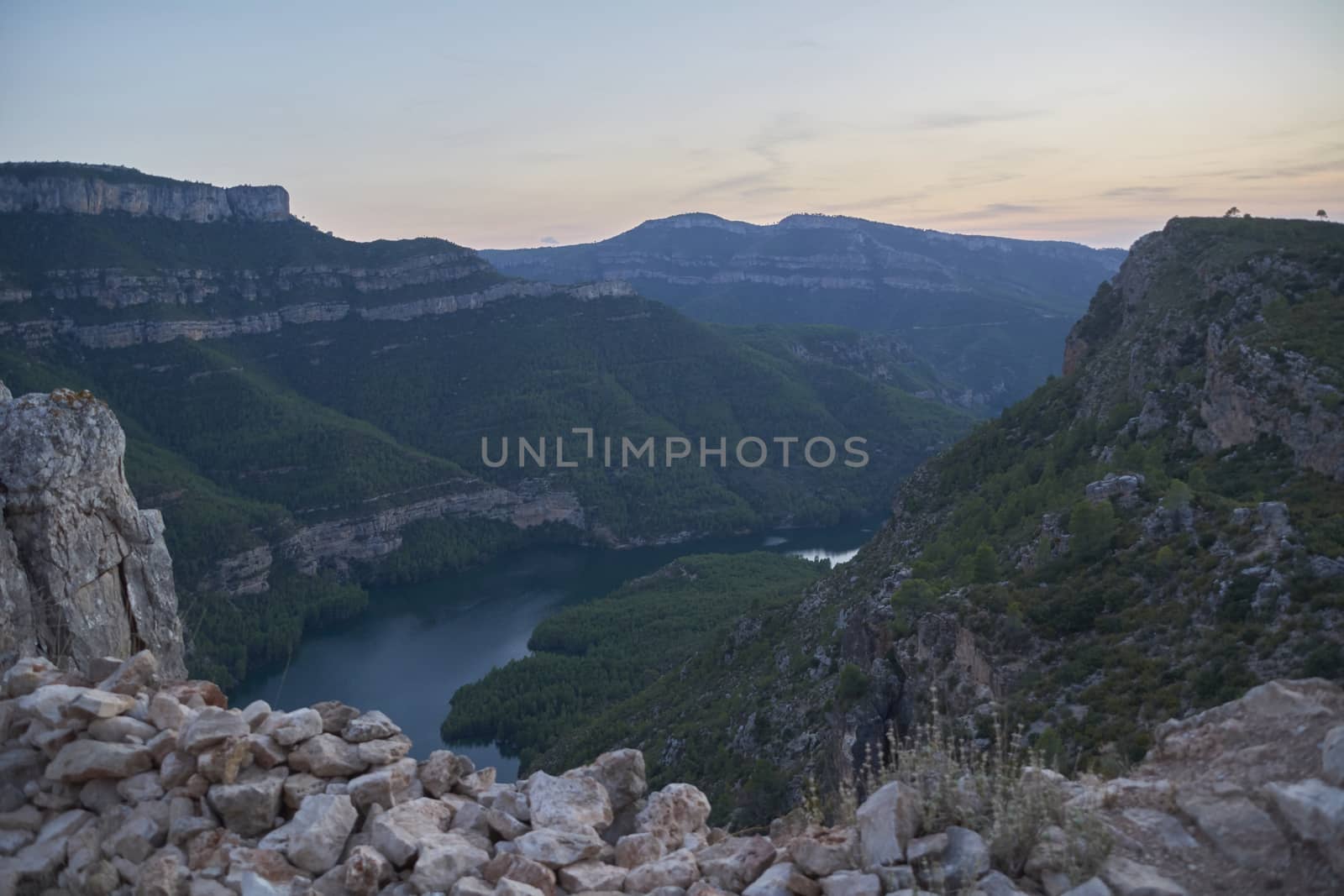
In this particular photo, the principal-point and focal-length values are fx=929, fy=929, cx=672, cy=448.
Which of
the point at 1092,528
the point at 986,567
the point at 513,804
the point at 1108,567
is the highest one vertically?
the point at 1092,528

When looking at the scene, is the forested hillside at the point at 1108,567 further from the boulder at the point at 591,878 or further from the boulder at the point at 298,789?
the boulder at the point at 298,789

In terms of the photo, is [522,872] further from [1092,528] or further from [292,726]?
[1092,528]

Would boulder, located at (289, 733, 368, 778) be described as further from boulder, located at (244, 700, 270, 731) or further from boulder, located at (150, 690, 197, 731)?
boulder, located at (150, 690, 197, 731)

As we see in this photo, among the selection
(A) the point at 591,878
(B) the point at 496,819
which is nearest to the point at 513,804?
(B) the point at 496,819

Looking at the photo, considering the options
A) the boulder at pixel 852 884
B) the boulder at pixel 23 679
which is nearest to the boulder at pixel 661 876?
the boulder at pixel 852 884

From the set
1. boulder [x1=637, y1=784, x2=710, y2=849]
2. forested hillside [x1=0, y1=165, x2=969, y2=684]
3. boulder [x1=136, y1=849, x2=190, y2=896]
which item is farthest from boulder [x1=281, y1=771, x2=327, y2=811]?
forested hillside [x1=0, y1=165, x2=969, y2=684]
